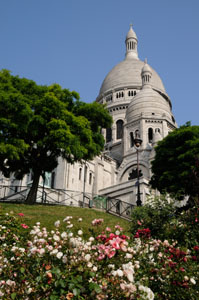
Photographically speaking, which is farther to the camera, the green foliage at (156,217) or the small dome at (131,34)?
the small dome at (131,34)

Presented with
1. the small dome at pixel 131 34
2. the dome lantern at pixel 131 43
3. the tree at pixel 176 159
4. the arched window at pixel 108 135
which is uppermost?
the small dome at pixel 131 34

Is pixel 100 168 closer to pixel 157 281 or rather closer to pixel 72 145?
pixel 72 145

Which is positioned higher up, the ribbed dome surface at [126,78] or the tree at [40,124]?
the ribbed dome surface at [126,78]

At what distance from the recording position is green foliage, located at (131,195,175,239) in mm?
12336

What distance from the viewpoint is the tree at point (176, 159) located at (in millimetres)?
27641

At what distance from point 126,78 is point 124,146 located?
96.0ft

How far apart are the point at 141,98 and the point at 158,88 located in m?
20.7

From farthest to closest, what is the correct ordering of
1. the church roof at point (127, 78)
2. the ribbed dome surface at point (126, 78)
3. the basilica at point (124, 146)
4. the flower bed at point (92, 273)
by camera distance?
the ribbed dome surface at point (126, 78) < the church roof at point (127, 78) < the basilica at point (124, 146) < the flower bed at point (92, 273)

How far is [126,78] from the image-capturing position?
7662cm

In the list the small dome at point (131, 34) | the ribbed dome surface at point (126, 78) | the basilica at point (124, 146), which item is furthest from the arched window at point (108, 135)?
the small dome at point (131, 34)

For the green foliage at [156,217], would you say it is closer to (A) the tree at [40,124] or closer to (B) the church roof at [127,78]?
(A) the tree at [40,124]

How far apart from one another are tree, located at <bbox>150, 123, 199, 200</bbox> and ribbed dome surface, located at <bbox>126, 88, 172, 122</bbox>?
70.7 feet

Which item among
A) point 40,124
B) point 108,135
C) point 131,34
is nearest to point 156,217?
point 40,124

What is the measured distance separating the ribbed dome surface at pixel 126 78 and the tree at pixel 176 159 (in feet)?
145
